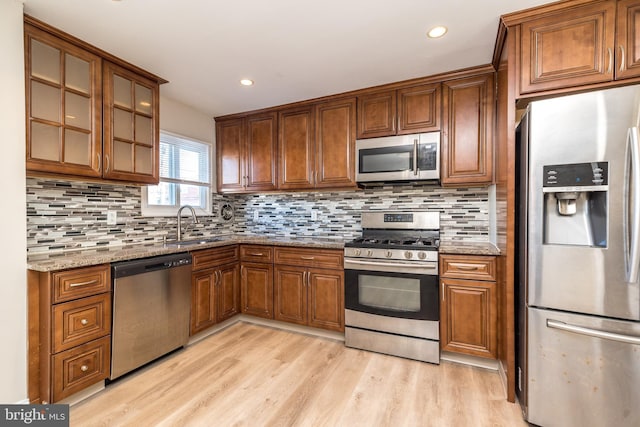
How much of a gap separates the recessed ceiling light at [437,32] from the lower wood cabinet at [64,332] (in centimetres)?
271

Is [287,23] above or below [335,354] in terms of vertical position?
above

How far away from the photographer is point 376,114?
9.14ft

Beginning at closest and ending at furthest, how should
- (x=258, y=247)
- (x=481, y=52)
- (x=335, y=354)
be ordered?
(x=481, y=52), (x=335, y=354), (x=258, y=247)

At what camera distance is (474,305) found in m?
2.21

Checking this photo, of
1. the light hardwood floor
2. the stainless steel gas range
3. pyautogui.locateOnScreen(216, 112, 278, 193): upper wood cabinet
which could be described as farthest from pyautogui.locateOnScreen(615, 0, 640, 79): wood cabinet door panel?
pyautogui.locateOnScreen(216, 112, 278, 193): upper wood cabinet

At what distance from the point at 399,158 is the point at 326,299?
150 cm

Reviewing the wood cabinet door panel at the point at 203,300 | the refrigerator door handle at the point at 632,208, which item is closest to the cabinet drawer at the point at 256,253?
the wood cabinet door panel at the point at 203,300

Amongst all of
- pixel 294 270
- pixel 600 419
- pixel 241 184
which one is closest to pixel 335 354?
pixel 294 270

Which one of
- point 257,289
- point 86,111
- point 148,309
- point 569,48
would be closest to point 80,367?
point 148,309

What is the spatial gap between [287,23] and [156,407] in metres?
2.56

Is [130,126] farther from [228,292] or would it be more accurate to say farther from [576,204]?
[576,204]

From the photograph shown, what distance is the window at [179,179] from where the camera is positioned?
292 cm

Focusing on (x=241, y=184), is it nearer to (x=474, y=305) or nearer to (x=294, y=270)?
(x=294, y=270)

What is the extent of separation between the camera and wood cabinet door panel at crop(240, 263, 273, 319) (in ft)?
9.87
